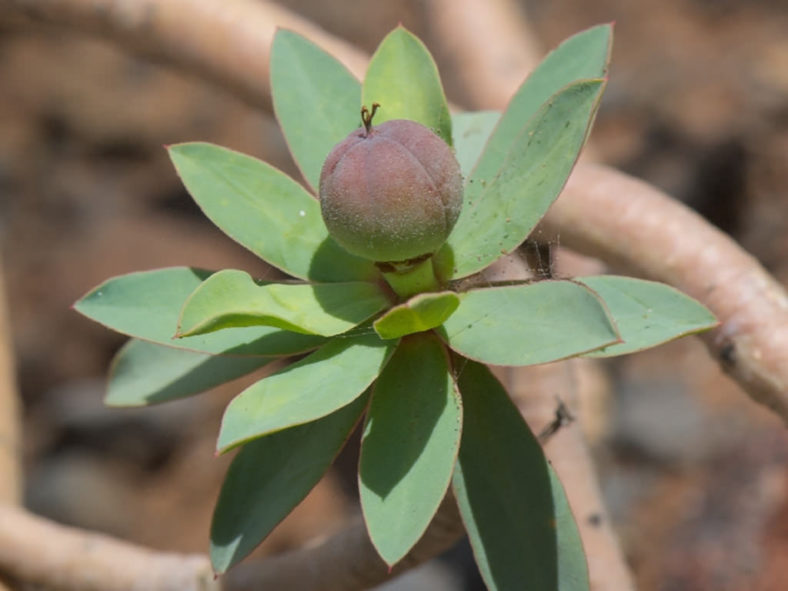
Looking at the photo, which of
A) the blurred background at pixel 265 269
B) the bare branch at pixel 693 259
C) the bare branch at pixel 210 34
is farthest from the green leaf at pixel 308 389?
the blurred background at pixel 265 269

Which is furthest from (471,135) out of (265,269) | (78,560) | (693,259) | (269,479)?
(265,269)

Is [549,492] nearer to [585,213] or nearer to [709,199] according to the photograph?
[585,213]

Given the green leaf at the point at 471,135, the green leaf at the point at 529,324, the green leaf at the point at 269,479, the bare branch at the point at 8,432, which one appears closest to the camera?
the green leaf at the point at 529,324

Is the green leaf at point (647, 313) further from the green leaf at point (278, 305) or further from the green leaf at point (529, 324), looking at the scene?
the green leaf at point (278, 305)

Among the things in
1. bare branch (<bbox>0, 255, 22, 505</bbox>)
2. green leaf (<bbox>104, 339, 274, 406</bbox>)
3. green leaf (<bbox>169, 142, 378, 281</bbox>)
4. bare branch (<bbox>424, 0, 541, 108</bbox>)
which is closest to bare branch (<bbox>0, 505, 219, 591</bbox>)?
bare branch (<bbox>0, 255, 22, 505</bbox>)

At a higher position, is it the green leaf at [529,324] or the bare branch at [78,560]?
the green leaf at [529,324]

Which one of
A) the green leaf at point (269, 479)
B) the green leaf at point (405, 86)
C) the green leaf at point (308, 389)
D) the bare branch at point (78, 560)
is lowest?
the bare branch at point (78, 560)

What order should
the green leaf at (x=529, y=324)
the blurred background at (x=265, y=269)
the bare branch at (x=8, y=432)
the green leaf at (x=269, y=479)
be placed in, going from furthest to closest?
the blurred background at (x=265, y=269) → the bare branch at (x=8, y=432) → the green leaf at (x=269, y=479) → the green leaf at (x=529, y=324)
